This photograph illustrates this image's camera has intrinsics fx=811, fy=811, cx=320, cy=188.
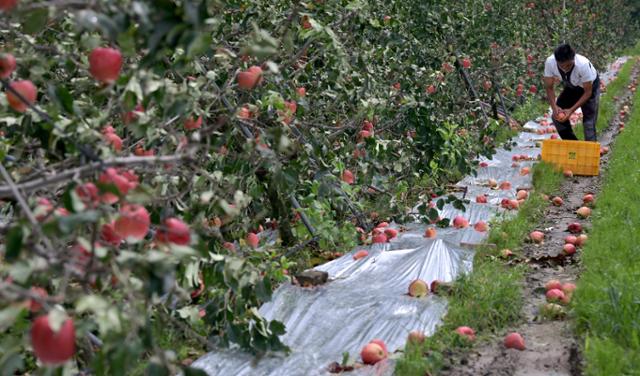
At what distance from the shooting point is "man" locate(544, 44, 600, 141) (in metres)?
7.12

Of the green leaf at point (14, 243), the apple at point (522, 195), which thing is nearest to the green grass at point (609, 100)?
the apple at point (522, 195)

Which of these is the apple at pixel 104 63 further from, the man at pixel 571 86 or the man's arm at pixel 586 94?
the man's arm at pixel 586 94

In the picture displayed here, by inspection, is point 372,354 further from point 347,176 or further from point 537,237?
point 537,237

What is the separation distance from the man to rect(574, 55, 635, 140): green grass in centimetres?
111

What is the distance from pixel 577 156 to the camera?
6934mm

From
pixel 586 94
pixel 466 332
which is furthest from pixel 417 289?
pixel 586 94

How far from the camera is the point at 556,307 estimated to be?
3490 mm

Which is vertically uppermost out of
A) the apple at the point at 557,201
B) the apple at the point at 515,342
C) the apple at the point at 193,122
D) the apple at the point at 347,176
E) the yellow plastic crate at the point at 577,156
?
the apple at the point at 193,122

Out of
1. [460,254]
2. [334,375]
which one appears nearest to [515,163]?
[460,254]

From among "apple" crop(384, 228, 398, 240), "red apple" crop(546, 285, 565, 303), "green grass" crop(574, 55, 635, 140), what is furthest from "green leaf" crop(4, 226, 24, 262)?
"green grass" crop(574, 55, 635, 140)

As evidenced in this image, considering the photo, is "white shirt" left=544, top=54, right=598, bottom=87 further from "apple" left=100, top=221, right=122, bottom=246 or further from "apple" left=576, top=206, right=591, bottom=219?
"apple" left=100, top=221, right=122, bottom=246

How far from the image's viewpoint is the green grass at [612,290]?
2791 mm

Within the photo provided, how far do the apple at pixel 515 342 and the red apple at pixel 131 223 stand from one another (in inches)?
75.1

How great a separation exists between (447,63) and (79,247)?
5.67m
